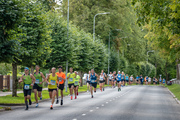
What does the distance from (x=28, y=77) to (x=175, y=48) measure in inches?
802

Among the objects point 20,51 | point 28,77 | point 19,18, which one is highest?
point 19,18

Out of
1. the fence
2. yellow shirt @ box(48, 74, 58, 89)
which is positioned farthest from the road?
the fence

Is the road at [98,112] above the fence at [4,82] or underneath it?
underneath

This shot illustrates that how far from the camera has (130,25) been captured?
6325 cm

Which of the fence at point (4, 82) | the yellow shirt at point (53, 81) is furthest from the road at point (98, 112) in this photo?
the fence at point (4, 82)

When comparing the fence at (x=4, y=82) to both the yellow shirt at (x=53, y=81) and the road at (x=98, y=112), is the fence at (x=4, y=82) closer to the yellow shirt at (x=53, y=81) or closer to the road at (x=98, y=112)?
the road at (x=98, y=112)

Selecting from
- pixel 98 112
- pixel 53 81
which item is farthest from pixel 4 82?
pixel 98 112

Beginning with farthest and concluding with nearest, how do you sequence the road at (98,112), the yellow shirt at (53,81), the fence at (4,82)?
the fence at (4,82), the yellow shirt at (53,81), the road at (98,112)

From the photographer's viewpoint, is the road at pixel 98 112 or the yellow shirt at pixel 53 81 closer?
the road at pixel 98 112

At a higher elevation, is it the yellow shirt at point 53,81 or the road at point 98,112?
the yellow shirt at point 53,81

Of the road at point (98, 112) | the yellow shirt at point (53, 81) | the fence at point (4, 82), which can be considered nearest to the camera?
the road at point (98, 112)

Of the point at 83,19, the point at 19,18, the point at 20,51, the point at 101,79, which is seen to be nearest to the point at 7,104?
the point at 20,51

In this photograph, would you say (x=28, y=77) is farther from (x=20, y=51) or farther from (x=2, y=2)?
(x=2, y=2)

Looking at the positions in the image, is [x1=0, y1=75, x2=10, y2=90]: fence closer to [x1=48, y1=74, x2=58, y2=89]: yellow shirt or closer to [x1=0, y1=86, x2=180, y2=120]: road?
[x1=0, y1=86, x2=180, y2=120]: road
